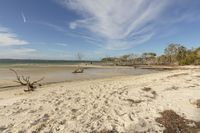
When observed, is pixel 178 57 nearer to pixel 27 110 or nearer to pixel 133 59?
pixel 133 59

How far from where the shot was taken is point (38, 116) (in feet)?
20.7

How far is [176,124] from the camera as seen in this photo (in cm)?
549

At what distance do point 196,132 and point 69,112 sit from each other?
4.50 m

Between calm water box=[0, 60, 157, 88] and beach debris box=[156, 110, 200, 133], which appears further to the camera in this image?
calm water box=[0, 60, 157, 88]

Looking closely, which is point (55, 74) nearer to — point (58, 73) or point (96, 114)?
point (58, 73)

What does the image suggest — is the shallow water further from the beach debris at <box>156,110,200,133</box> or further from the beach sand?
the beach debris at <box>156,110,200,133</box>

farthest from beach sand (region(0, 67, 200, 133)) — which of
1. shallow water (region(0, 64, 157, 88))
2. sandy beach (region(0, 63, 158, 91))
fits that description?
shallow water (region(0, 64, 157, 88))

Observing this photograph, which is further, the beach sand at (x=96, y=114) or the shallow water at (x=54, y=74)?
the shallow water at (x=54, y=74)

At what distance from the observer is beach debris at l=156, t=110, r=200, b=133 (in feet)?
16.9

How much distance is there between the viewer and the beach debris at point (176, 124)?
5.15 meters

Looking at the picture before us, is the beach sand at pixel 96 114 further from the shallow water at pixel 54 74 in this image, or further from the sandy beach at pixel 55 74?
the shallow water at pixel 54 74

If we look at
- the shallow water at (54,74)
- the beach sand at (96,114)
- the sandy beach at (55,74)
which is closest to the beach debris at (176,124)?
the beach sand at (96,114)

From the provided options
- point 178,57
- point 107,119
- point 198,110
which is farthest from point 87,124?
point 178,57

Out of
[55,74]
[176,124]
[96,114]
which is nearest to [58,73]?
[55,74]
